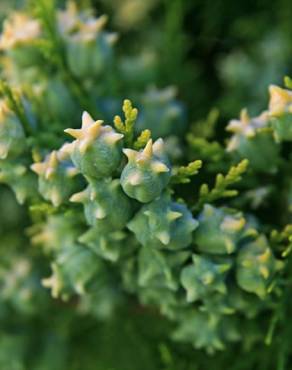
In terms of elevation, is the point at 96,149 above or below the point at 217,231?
above

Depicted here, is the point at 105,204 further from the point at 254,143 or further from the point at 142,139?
the point at 254,143

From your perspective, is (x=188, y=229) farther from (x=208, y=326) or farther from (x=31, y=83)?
(x=31, y=83)

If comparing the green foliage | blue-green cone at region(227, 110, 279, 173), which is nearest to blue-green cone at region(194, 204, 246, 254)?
the green foliage

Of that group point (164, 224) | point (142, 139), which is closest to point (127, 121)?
point (142, 139)

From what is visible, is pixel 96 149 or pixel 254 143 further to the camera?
pixel 254 143

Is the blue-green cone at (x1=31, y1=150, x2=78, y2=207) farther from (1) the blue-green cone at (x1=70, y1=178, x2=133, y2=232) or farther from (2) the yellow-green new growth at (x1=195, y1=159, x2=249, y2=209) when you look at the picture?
(2) the yellow-green new growth at (x1=195, y1=159, x2=249, y2=209)

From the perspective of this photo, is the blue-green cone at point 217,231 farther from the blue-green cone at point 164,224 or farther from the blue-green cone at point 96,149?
the blue-green cone at point 96,149

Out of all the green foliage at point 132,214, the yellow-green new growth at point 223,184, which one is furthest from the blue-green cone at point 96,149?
the yellow-green new growth at point 223,184
